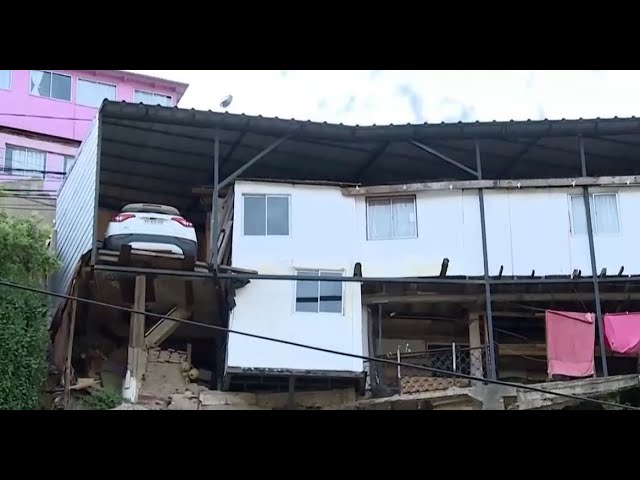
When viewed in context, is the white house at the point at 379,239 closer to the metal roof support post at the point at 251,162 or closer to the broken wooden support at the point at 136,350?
the metal roof support post at the point at 251,162

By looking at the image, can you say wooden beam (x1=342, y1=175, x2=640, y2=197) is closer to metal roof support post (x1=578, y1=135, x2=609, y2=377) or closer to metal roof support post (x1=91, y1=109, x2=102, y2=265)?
metal roof support post (x1=578, y1=135, x2=609, y2=377)

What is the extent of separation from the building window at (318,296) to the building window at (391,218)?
149 centimetres

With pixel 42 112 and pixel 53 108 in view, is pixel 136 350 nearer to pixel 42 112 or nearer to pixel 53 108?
pixel 42 112

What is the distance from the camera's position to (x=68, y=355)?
23.2 m

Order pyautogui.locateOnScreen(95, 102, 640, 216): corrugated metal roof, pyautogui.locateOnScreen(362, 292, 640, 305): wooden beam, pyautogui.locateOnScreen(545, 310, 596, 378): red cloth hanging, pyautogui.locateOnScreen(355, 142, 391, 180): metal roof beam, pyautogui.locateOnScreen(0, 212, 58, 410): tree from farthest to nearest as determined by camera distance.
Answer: pyautogui.locateOnScreen(355, 142, 391, 180): metal roof beam, pyautogui.locateOnScreen(362, 292, 640, 305): wooden beam, pyautogui.locateOnScreen(95, 102, 640, 216): corrugated metal roof, pyautogui.locateOnScreen(545, 310, 596, 378): red cloth hanging, pyautogui.locateOnScreen(0, 212, 58, 410): tree

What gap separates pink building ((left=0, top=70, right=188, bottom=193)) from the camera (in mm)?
37031

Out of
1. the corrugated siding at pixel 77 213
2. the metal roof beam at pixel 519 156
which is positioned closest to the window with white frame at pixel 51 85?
the corrugated siding at pixel 77 213

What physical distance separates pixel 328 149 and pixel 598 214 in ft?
19.0

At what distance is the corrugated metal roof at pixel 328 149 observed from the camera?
2342cm

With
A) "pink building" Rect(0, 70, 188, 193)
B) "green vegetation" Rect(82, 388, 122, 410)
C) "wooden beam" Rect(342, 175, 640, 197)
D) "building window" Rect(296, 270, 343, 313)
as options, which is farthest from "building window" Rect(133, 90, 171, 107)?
"green vegetation" Rect(82, 388, 122, 410)

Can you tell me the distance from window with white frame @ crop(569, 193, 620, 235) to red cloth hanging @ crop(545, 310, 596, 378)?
1.90 metres

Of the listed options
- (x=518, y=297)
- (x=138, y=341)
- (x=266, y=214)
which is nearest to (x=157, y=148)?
(x=266, y=214)
